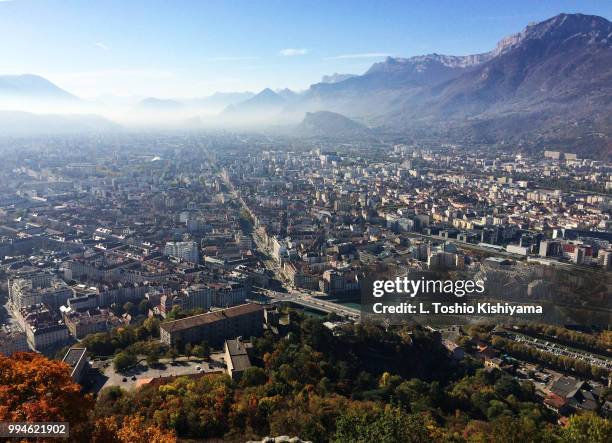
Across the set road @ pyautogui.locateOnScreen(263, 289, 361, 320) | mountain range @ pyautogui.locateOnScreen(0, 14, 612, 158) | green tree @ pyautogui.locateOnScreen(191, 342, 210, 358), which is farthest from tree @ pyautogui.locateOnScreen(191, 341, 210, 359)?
mountain range @ pyautogui.locateOnScreen(0, 14, 612, 158)

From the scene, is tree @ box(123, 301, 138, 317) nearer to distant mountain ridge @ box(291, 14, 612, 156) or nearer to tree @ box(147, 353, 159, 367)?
tree @ box(147, 353, 159, 367)

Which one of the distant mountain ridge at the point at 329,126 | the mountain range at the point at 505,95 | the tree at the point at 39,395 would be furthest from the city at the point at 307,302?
the distant mountain ridge at the point at 329,126

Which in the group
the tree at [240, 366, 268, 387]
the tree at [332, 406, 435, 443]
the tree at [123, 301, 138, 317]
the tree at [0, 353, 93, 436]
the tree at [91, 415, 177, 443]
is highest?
the tree at [0, 353, 93, 436]

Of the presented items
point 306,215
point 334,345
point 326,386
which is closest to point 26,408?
point 326,386

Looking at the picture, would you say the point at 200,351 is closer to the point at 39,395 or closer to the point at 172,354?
the point at 172,354

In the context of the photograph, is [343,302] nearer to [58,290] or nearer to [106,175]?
[58,290]

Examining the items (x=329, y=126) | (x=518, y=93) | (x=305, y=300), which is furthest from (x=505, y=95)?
(x=305, y=300)

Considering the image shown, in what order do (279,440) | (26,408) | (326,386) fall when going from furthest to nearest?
(326,386)
(279,440)
(26,408)
